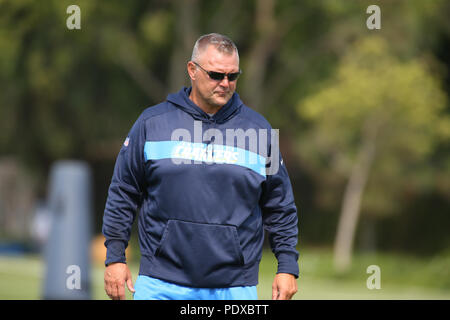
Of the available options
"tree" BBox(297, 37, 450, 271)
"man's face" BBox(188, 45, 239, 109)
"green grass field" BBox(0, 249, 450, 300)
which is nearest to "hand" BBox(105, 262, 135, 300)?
"man's face" BBox(188, 45, 239, 109)

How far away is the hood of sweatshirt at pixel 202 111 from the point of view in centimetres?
443

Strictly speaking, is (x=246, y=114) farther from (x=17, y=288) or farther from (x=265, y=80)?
(x=265, y=80)

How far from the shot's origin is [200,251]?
14.0 ft

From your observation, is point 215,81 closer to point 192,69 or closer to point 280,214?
point 192,69

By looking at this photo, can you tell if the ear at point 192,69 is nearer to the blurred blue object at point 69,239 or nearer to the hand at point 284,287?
the hand at point 284,287

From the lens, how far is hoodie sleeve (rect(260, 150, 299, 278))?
4.49m

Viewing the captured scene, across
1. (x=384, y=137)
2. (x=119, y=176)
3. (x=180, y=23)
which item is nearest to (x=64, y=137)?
(x=180, y=23)

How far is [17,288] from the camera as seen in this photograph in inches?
486

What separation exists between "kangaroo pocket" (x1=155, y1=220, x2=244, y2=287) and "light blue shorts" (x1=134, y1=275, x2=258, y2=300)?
1.5 inches

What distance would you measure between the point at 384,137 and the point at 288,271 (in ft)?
48.6

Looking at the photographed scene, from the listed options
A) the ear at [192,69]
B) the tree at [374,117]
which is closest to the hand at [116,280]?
the ear at [192,69]

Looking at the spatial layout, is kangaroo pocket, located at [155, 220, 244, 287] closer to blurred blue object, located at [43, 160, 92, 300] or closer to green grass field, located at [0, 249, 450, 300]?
blurred blue object, located at [43, 160, 92, 300]

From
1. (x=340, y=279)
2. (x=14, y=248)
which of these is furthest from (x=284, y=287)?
(x=14, y=248)
